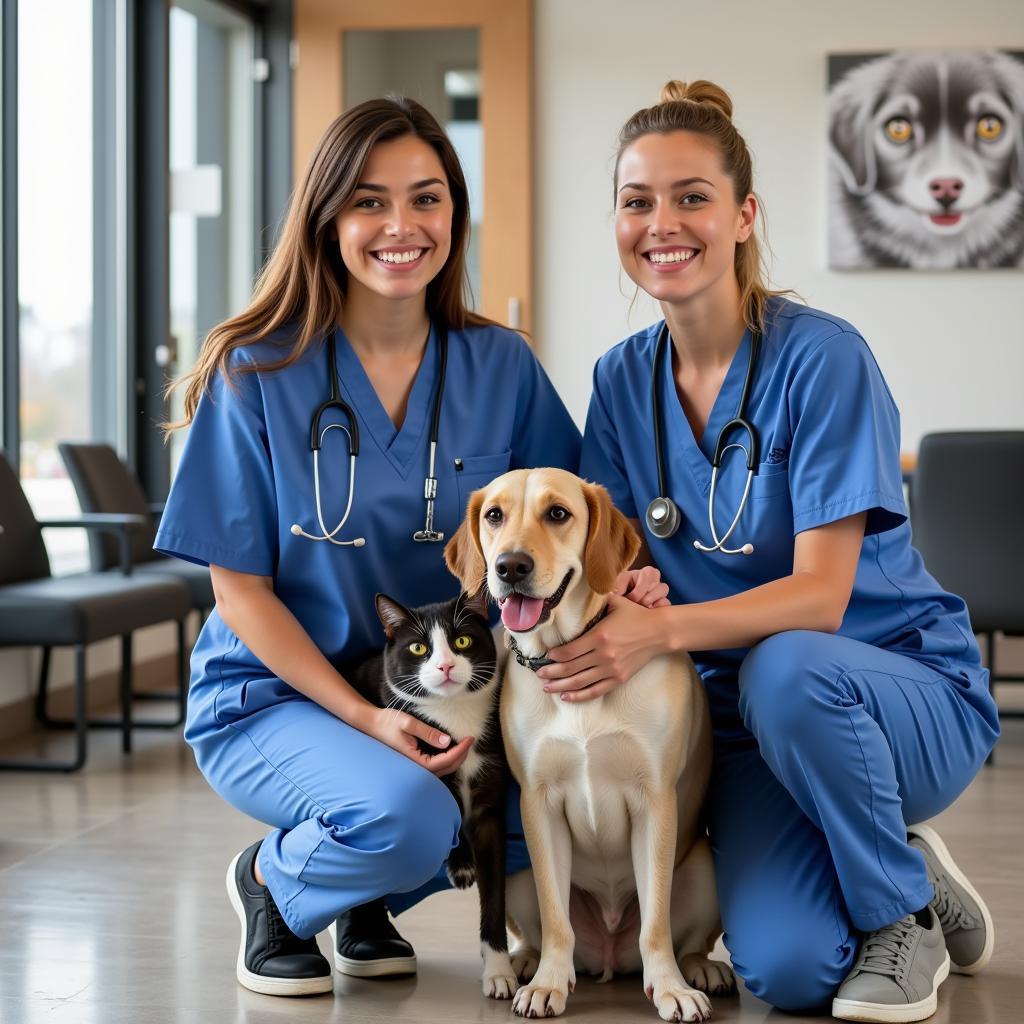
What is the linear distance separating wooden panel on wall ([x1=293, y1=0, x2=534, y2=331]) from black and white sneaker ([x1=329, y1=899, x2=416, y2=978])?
159 inches

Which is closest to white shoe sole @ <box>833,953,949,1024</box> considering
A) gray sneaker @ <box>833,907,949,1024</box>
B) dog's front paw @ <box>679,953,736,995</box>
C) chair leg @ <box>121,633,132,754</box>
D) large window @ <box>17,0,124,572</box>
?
gray sneaker @ <box>833,907,949,1024</box>

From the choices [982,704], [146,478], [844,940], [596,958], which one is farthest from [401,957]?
[146,478]

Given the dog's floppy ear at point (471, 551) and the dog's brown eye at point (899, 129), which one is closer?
the dog's floppy ear at point (471, 551)

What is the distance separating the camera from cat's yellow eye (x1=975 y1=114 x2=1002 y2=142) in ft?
18.3

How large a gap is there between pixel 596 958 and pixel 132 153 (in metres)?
4.01

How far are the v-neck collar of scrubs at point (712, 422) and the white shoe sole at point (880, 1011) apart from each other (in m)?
0.74

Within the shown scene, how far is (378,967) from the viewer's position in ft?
Answer: 6.64

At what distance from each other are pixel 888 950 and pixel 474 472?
2.98ft

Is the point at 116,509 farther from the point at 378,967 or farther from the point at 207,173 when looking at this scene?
the point at 378,967

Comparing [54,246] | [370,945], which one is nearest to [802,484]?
[370,945]

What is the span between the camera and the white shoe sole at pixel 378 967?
2.03m

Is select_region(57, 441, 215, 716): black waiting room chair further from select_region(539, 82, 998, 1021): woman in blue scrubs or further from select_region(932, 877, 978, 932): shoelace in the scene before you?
select_region(932, 877, 978, 932): shoelace

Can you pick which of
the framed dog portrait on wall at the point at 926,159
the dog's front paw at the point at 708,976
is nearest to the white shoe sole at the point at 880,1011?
the dog's front paw at the point at 708,976

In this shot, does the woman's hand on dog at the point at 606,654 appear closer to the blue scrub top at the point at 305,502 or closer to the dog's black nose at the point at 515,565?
the dog's black nose at the point at 515,565
